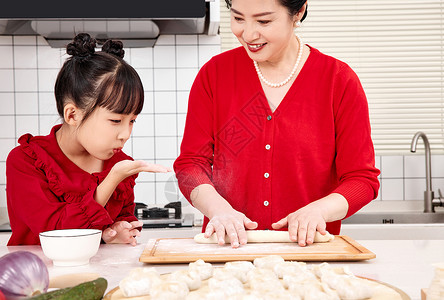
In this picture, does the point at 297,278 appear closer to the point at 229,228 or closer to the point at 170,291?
the point at 170,291

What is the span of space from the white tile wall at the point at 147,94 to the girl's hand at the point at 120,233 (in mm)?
1365

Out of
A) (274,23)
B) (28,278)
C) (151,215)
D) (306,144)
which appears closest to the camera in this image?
(28,278)

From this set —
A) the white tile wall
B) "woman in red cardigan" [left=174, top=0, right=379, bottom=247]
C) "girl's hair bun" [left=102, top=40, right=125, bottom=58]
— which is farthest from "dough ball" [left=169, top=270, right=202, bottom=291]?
the white tile wall

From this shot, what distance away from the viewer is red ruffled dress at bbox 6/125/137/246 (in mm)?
1330

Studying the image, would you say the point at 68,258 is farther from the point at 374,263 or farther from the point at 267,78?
the point at 267,78

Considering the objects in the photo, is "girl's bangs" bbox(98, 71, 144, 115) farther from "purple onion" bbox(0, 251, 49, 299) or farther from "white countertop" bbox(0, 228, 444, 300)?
"purple onion" bbox(0, 251, 49, 299)

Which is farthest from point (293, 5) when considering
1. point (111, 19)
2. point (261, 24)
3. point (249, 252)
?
point (111, 19)

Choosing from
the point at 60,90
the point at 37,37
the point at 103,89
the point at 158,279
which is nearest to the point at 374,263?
the point at 158,279

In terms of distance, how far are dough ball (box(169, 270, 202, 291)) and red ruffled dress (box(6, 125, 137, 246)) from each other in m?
0.49

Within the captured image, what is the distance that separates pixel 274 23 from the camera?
1.40 meters

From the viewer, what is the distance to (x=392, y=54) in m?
3.00

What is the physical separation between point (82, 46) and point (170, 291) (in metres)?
0.95

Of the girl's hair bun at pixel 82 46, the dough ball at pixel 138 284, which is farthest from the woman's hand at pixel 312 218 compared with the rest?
the girl's hair bun at pixel 82 46

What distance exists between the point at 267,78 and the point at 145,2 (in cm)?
85
